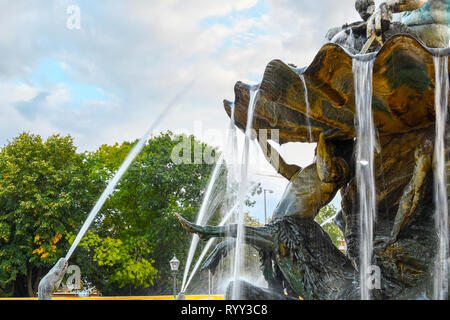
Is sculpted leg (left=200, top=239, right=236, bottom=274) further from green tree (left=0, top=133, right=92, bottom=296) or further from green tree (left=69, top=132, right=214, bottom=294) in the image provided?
green tree (left=0, top=133, right=92, bottom=296)

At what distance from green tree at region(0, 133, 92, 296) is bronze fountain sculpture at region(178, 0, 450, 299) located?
17914 mm

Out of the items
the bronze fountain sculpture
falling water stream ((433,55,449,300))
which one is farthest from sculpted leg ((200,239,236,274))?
falling water stream ((433,55,449,300))

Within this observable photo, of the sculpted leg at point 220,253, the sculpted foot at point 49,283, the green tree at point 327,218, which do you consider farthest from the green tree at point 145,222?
the sculpted leg at point 220,253

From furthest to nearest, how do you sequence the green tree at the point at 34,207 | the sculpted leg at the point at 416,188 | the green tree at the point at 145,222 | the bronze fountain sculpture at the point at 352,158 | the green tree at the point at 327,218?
the green tree at the point at 327,218 → the green tree at the point at 145,222 → the green tree at the point at 34,207 → the sculpted leg at the point at 416,188 → the bronze fountain sculpture at the point at 352,158

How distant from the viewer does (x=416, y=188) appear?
7.02 meters

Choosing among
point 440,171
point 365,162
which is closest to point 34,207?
point 365,162

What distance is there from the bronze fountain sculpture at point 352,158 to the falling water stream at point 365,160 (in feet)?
0.46

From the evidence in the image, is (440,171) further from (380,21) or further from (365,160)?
(380,21)

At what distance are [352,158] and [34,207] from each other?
19488 millimetres

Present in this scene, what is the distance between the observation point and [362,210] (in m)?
7.84

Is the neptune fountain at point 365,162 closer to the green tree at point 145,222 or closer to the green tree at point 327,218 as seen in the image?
the green tree at point 145,222

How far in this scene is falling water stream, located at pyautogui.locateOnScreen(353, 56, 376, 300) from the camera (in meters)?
6.74

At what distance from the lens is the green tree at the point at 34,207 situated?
24.1 metres
